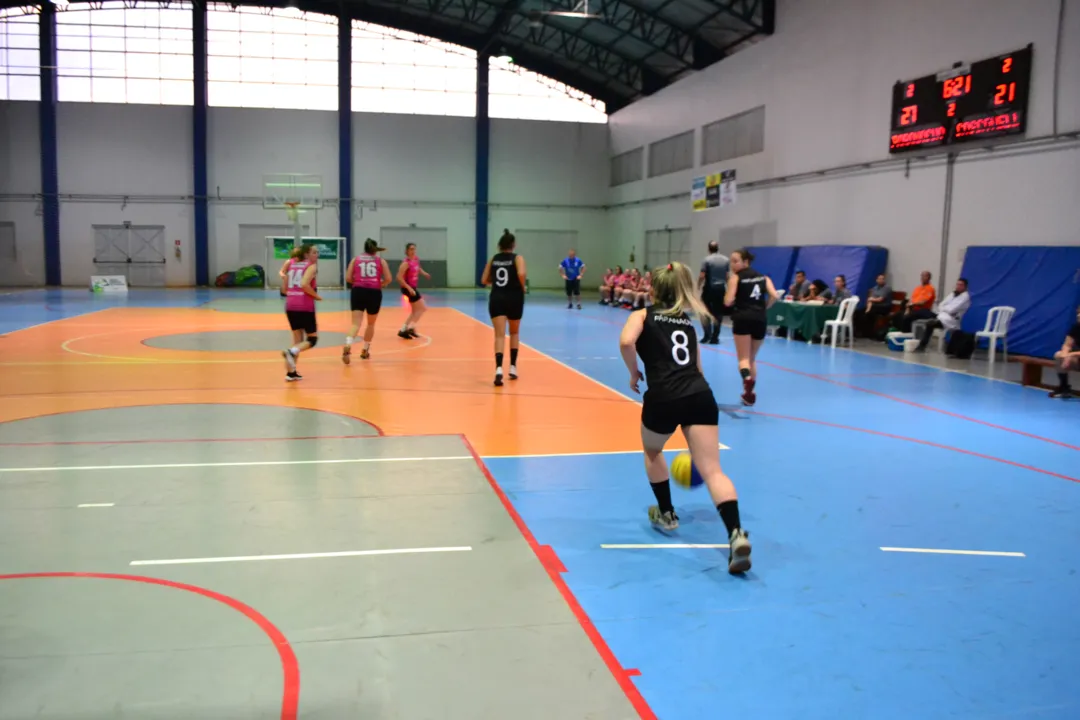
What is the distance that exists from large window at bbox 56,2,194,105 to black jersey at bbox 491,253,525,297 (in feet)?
97.4

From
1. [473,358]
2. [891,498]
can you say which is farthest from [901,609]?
[473,358]

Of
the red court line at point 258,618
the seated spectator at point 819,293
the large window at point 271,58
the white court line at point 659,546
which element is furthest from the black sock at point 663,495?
the large window at point 271,58

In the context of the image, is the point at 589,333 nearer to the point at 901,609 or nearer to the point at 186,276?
the point at 901,609

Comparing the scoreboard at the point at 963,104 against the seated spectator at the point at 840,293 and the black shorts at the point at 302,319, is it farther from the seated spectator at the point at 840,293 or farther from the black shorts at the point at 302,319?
the black shorts at the point at 302,319

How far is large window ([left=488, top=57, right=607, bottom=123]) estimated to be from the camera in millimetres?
37625

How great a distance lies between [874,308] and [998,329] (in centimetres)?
329

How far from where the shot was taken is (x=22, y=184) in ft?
114

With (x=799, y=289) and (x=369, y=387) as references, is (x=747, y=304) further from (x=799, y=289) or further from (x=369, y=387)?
(x=799, y=289)

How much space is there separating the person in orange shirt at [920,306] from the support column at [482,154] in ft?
79.8

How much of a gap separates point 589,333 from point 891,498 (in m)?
12.6

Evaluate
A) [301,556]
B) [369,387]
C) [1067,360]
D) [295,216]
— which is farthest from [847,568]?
[295,216]

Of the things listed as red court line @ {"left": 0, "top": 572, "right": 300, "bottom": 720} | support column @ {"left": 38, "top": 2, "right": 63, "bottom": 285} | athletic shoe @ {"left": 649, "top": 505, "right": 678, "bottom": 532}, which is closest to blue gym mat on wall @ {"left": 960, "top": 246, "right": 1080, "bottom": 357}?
athletic shoe @ {"left": 649, "top": 505, "right": 678, "bottom": 532}

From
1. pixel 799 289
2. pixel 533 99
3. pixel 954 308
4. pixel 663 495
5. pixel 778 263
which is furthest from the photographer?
pixel 533 99

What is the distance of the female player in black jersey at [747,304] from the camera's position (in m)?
9.70
